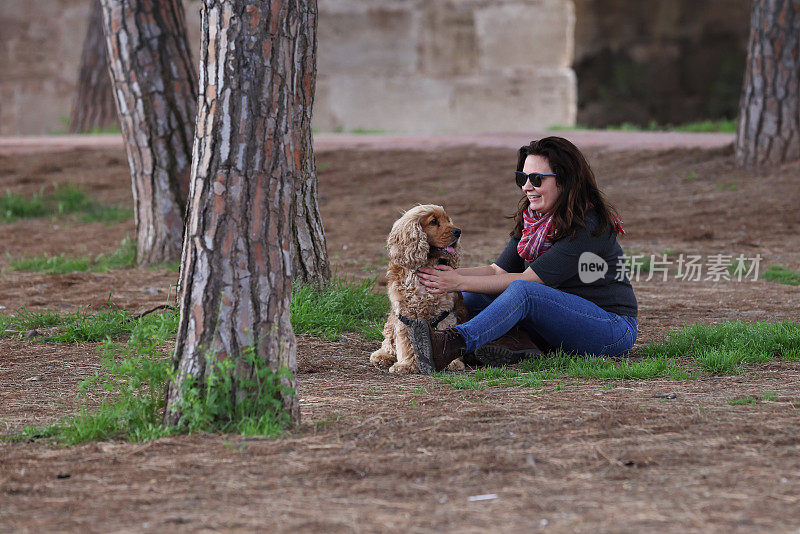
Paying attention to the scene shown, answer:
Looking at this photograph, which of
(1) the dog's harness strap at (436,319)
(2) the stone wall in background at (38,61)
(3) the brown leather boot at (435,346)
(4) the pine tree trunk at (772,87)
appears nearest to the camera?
(3) the brown leather boot at (435,346)

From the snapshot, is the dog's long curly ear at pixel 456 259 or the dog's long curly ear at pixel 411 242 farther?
the dog's long curly ear at pixel 456 259

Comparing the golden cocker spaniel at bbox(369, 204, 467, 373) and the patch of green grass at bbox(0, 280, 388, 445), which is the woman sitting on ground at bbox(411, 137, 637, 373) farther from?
the patch of green grass at bbox(0, 280, 388, 445)

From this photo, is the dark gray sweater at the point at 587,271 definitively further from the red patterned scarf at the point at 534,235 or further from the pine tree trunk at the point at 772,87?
the pine tree trunk at the point at 772,87

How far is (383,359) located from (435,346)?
0.50m

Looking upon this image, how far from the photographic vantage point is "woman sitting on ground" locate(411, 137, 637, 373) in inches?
211

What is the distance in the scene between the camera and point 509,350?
5.54 m

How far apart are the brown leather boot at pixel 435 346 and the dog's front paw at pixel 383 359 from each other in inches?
13.6

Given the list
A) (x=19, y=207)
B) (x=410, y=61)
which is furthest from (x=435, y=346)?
(x=410, y=61)

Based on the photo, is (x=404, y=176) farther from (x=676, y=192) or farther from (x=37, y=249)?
(x=37, y=249)

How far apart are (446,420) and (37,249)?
23.4 ft

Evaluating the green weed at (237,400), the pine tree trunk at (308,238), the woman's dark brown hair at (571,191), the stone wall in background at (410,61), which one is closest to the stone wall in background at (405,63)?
the stone wall in background at (410,61)

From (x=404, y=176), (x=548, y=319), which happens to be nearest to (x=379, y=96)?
(x=404, y=176)

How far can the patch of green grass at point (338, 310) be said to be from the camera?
646 centimetres

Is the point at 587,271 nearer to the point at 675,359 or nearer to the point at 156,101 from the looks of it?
the point at 675,359
